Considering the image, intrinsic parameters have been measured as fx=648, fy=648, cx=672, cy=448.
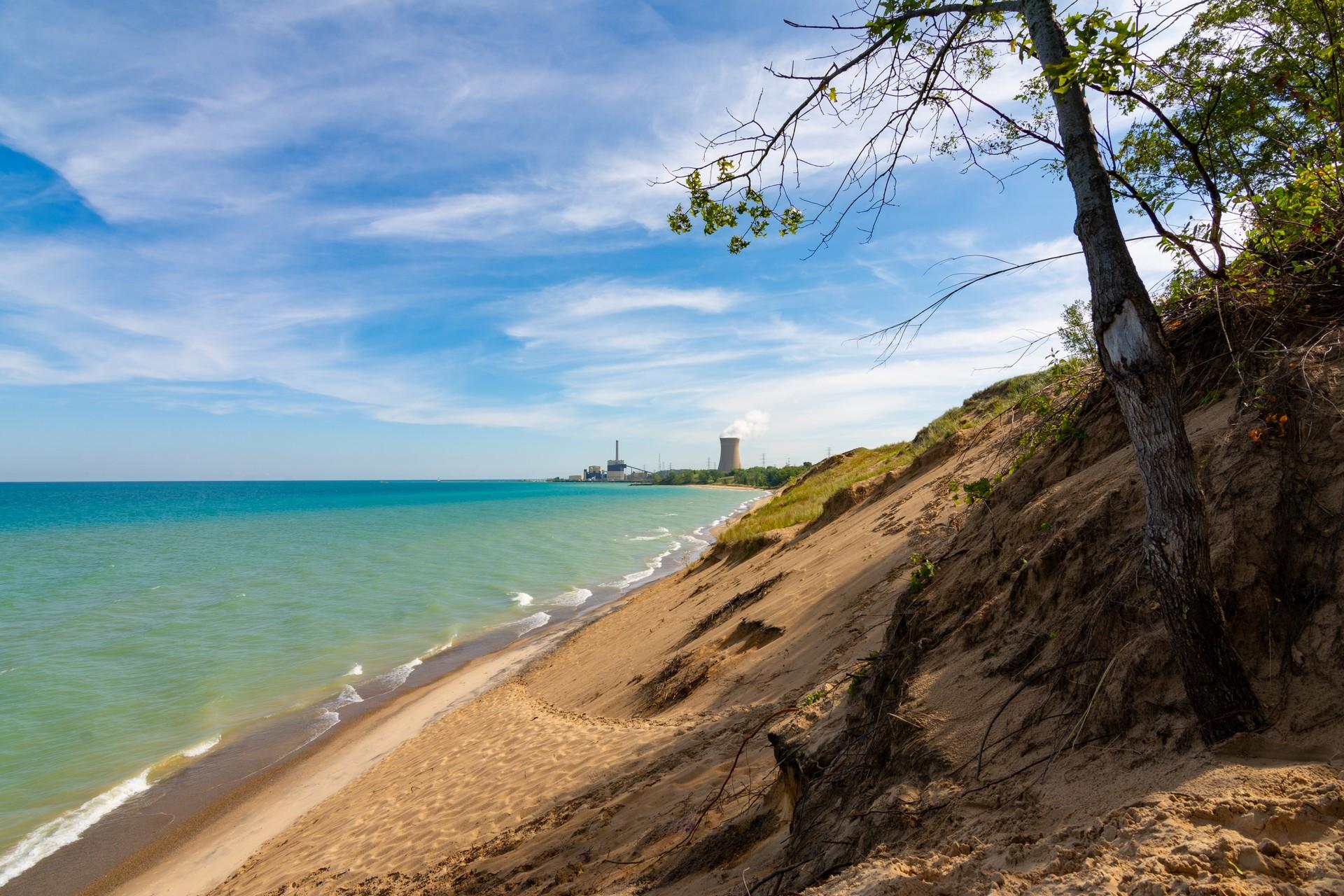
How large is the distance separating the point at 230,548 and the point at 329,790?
39.7 m

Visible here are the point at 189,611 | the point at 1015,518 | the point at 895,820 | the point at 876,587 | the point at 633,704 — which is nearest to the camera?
the point at 895,820

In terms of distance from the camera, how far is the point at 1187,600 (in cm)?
284

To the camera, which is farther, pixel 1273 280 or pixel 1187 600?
pixel 1273 280

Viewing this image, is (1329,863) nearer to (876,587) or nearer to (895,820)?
(895,820)

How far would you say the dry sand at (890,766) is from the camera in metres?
2.55

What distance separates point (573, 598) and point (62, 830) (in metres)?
16.7

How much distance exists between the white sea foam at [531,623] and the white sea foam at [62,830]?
9759 mm

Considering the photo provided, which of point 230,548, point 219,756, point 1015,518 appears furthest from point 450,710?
point 230,548

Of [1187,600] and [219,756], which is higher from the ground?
[1187,600]

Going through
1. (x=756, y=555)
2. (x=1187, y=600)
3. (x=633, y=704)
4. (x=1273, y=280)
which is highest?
(x=1273, y=280)

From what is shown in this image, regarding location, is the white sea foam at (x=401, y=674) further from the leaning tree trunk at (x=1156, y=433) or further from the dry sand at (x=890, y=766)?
the leaning tree trunk at (x=1156, y=433)

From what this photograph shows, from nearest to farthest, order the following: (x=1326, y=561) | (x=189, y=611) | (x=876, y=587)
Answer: (x=1326, y=561) → (x=876, y=587) → (x=189, y=611)

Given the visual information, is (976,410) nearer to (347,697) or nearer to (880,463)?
(880,463)

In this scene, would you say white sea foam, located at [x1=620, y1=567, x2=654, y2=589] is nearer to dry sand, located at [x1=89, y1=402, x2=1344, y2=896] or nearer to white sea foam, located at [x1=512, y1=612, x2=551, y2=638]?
white sea foam, located at [x1=512, y1=612, x2=551, y2=638]
